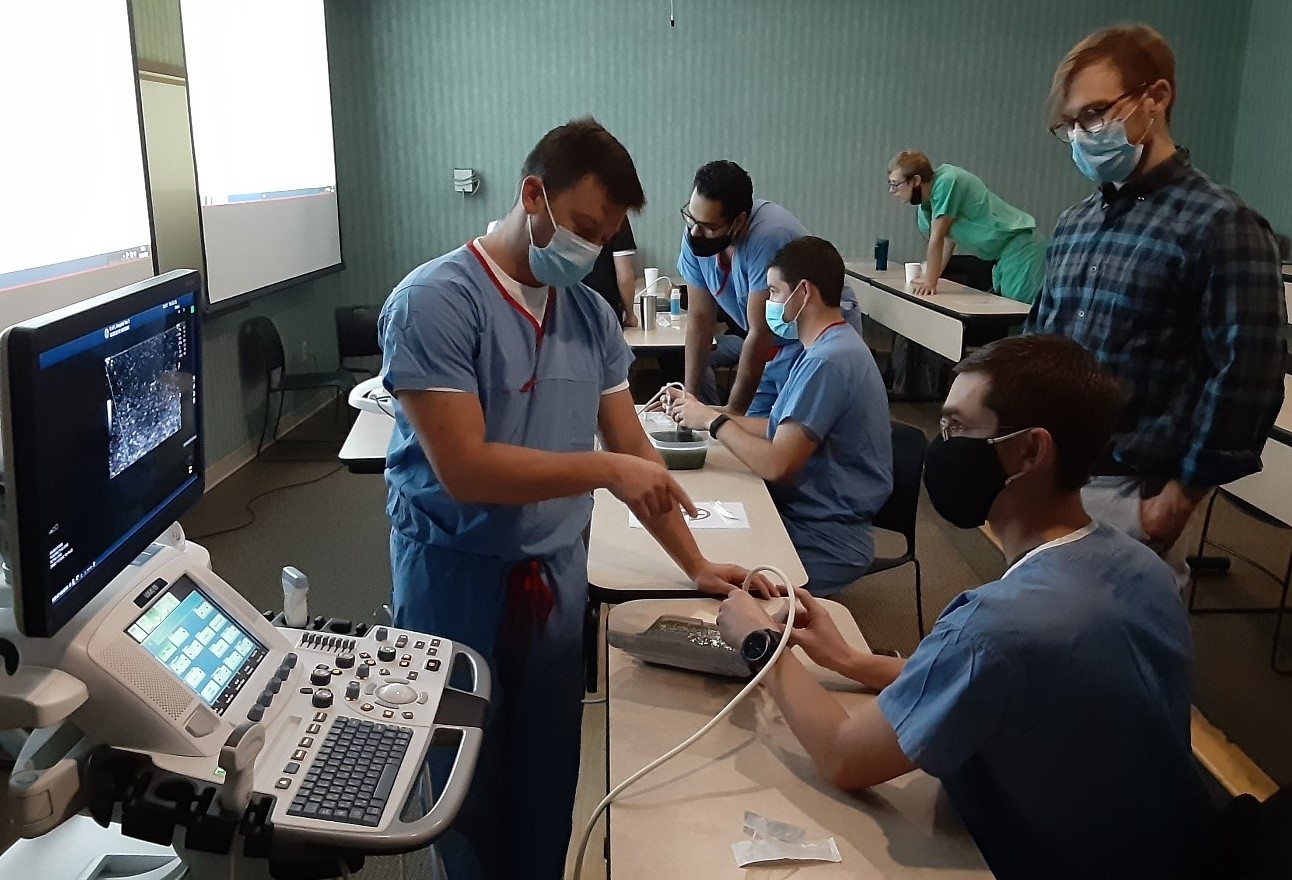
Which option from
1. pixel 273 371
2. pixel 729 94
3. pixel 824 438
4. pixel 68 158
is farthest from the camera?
pixel 729 94

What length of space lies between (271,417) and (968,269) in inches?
160

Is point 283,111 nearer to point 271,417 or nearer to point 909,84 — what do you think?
point 271,417

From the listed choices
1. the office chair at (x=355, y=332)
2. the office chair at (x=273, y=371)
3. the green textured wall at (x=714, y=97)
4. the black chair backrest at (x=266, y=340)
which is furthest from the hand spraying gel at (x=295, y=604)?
the green textured wall at (x=714, y=97)

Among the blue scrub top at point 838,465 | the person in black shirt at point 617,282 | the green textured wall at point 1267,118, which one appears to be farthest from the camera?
the green textured wall at point 1267,118

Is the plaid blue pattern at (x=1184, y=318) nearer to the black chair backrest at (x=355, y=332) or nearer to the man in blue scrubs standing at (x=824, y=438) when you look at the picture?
the man in blue scrubs standing at (x=824, y=438)

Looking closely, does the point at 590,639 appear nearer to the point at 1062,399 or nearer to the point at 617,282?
the point at 1062,399

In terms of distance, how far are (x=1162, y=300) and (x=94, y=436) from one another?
5.72ft

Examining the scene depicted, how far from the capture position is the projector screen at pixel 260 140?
13.1ft

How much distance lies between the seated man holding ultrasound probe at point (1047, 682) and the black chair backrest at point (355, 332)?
4641 mm

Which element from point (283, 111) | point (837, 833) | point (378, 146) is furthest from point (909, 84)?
point (837, 833)

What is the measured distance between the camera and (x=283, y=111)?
4.79 metres

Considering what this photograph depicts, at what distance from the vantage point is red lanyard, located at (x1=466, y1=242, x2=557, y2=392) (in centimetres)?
154

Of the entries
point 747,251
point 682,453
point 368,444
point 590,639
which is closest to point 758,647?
point 590,639

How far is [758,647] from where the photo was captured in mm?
1365
